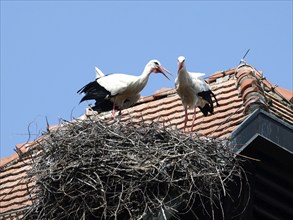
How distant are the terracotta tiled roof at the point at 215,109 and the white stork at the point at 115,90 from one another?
16cm

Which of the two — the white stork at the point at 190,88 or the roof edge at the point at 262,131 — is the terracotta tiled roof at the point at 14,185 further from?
the roof edge at the point at 262,131

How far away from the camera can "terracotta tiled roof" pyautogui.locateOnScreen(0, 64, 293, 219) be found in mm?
10680

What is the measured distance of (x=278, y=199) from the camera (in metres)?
9.34

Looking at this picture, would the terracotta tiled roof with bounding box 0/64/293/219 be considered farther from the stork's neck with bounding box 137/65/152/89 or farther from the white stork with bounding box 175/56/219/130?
the stork's neck with bounding box 137/65/152/89

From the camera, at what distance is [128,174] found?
9164mm

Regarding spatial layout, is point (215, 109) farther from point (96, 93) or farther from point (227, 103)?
point (96, 93)

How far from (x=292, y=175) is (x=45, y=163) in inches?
81.6

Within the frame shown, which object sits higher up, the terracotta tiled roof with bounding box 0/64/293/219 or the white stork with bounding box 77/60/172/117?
the white stork with bounding box 77/60/172/117

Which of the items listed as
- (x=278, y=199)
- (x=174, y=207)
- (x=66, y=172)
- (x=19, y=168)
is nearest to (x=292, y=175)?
(x=278, y=199)

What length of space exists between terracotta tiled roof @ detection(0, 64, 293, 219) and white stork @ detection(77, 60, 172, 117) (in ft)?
0.54

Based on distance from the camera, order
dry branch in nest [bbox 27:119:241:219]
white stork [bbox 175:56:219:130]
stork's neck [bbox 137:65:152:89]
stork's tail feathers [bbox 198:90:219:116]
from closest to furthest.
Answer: dry branch in nest [bbox 27:119:241:219] < stork's tail feathers [bbox 198:90:219:116] < white stork [bbox 175:56:219:130] < stork's neck [bbox 137:65:152:89]

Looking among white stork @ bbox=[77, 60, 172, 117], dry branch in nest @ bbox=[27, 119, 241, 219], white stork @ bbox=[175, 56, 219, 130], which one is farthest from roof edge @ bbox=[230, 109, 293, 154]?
white stork @ bbox=[77, 60, 172, 117]

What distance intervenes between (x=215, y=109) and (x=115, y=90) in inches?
44.7

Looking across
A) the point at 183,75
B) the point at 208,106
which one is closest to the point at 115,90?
the point at 183,75
